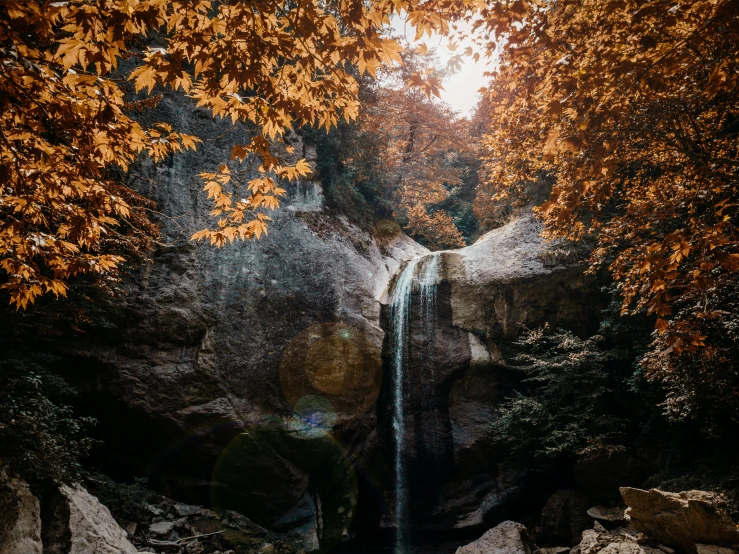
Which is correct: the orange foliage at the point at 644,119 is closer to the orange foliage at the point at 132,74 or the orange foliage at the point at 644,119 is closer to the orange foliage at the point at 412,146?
the orange foliage at the point at 132,74

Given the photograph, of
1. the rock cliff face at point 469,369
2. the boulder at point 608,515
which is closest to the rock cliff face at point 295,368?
the rock cliff face at point 469,369

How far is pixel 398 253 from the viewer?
635 inches

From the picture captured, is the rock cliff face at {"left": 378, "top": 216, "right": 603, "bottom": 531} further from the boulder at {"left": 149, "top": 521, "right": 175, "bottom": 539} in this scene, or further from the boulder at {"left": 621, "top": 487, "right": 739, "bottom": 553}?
the boulder at {"left": 149, "top": 521, "right": 175, "bottom": 539}

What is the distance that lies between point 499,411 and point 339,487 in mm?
4643

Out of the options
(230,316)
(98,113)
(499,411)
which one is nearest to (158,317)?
(230,316)

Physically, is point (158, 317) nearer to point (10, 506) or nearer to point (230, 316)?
point (230, 316)

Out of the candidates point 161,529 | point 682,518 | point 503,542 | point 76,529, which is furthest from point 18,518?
point 682,518

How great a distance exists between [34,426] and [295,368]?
16.9 ft

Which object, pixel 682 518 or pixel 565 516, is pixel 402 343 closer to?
pixel 565 516

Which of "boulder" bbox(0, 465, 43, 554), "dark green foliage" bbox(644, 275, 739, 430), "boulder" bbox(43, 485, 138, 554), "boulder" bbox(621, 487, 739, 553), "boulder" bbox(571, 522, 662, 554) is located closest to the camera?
"boulder" bbox(0, 465, 43, 554)

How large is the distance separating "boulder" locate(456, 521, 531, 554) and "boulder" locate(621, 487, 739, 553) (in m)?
2.16

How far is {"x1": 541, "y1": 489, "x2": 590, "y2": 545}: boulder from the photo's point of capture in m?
8.65

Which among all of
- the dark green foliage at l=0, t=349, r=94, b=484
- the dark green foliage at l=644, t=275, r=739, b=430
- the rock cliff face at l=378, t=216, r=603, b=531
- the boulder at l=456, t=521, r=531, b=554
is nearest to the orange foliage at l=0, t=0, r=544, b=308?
the dark green foliage at l=0, t=349, r=94, b=484

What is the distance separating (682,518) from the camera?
239 inches
